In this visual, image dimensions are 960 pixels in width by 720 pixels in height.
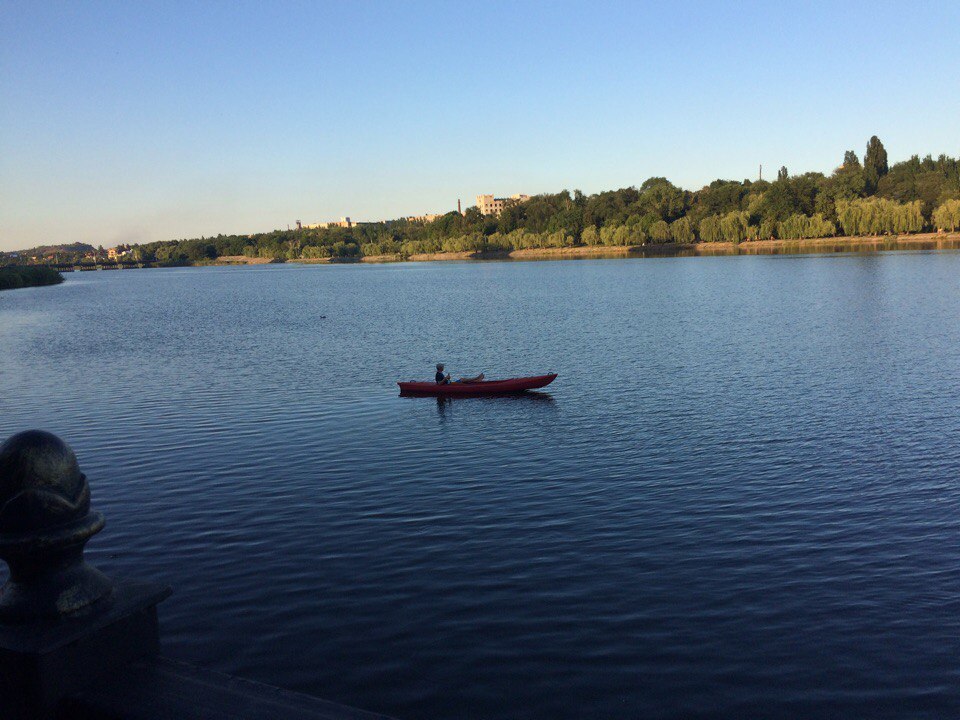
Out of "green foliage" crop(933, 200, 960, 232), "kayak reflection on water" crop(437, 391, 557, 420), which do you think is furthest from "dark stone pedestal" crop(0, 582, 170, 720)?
"green foliage" crop(933, 200, 960, 232)

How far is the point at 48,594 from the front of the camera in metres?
4.77

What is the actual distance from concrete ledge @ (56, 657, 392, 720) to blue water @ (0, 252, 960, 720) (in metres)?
6.98

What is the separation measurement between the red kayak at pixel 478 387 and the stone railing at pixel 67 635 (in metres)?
30.9

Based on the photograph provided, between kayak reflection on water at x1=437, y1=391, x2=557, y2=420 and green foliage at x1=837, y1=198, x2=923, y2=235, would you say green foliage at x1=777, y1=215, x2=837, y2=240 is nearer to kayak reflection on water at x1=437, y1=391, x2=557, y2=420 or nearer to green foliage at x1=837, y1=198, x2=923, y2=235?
green foliage at x1=837, y1=198, x2=923, y2=235

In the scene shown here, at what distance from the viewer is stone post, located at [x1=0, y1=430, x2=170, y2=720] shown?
459 cm

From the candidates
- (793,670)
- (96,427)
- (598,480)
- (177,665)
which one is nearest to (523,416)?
(598,480)

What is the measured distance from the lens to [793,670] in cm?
1204

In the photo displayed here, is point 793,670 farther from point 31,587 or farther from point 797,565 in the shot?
point 31,587

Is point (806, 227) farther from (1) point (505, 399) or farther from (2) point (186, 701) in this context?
(2) point (186, 701)

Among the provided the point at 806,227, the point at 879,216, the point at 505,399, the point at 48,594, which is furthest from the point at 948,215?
the point at 48,594

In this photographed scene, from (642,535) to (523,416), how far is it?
14167mm

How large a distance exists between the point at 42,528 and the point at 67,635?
65 cm

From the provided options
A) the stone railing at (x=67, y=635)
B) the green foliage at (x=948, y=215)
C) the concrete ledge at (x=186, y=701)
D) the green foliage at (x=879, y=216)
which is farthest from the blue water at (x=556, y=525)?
the green foliage at (x=948, y=215)

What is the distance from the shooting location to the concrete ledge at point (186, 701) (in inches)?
181
